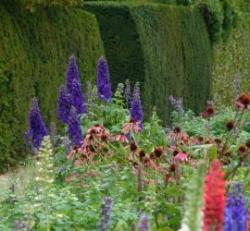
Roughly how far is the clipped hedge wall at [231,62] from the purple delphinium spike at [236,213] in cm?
1756

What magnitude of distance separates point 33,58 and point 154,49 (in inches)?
182

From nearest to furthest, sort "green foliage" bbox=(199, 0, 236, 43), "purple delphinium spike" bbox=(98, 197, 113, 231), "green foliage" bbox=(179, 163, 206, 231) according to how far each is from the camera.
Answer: "green foliage" bbox=(179, 163, 206, 231) → "purple delphinium spike" bbox=(98, 197, 113, 231) → "green foliage" bbox=(199, 0, 236, 43)

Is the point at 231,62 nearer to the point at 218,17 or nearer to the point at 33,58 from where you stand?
the point at 218,17

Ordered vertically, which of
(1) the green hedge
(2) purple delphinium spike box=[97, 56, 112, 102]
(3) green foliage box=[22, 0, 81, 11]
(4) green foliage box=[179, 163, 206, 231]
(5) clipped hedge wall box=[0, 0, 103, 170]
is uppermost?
(1) the green hedge

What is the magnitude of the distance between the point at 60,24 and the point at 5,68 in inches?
83.5

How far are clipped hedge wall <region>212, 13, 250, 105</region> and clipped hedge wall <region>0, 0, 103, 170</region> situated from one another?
761 cm

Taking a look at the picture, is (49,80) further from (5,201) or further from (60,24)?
(5,201)

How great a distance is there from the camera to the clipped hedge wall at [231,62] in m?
20.0

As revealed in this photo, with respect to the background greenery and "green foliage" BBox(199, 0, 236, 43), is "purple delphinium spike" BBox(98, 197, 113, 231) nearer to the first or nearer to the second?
the background greenery

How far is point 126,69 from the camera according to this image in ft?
47.5

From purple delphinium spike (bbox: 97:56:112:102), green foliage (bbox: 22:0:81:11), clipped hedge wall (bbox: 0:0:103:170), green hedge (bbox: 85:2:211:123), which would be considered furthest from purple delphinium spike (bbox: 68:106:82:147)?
green hedge (bbox: 85:2:211:123)

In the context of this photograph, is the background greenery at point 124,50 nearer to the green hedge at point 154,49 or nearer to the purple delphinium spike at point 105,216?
the green hedge at point 154,49

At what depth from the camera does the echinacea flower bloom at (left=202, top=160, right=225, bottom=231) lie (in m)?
1.80

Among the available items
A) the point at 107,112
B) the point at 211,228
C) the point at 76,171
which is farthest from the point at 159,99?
the point at 211,228
